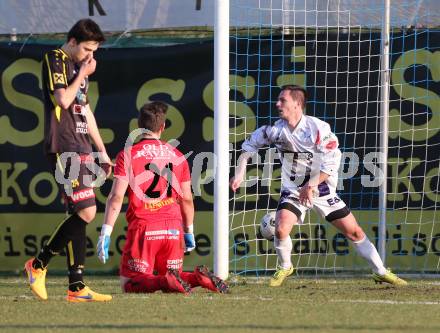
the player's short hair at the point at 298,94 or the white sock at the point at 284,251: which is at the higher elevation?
the player's short hair at the point at 298,94

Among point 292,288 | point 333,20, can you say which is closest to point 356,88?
point 333,20

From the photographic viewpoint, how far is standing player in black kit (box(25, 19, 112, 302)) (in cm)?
677

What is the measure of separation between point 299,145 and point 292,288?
1.26m

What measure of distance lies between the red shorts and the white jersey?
4.71 ft

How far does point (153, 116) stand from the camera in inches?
297

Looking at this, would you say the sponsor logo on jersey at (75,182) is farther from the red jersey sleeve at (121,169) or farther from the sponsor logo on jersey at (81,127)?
the red jersey sleeve at (121,169)

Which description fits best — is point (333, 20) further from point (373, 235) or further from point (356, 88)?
point (373, 235)

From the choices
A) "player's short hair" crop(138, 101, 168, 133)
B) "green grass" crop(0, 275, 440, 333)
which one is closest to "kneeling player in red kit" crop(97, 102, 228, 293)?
"player's short hair" crop(138, 101, 168, 133)

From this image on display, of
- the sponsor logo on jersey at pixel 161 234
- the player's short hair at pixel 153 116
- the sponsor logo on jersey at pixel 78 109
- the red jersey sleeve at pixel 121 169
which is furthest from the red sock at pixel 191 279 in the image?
the sponsor logo on jersey at pixel 78 109

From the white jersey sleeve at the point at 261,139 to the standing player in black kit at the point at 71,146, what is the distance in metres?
2.23

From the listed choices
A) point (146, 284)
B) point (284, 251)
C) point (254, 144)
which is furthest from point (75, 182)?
point (284, 251)

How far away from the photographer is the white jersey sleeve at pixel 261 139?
28.8 feet

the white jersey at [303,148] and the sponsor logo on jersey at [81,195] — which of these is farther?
the white jersey at [303,148]

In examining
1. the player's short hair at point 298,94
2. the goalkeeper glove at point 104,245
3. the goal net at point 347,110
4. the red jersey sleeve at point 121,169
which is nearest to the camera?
the goalkeeper glove at point 104,245
